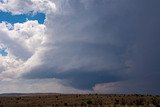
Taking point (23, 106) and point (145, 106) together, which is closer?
point (145, 106)

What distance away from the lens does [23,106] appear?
97.9 meters

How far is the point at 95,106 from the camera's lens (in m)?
89.6

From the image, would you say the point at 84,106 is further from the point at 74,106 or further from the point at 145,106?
the point at 145,106

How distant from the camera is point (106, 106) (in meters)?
87.4

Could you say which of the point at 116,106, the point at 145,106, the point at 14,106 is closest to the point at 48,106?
the point at 14,106

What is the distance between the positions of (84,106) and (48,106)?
9.91 m

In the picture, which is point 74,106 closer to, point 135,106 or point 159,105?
point 135,106

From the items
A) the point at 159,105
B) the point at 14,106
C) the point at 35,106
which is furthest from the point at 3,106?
the point at 159,105

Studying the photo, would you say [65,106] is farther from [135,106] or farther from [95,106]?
[135,106]

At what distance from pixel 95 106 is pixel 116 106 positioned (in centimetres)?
582

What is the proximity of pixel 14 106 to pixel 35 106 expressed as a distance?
6.72 metres

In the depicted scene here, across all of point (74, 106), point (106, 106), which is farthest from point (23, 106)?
point (106, 106)

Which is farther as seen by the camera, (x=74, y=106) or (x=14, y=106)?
(x=14, y=106)

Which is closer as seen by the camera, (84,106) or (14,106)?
(84,106)
